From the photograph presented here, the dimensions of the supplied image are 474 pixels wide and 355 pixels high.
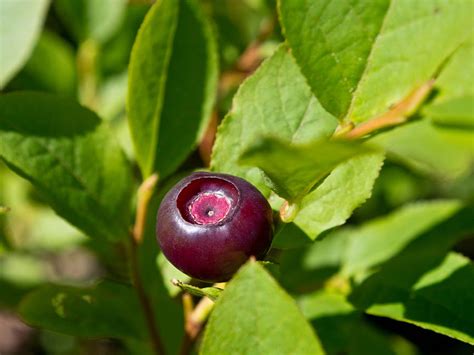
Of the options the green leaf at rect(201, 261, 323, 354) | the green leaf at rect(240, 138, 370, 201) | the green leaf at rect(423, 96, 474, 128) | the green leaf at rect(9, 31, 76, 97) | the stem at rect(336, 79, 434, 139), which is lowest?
the green leaf at rect(423, 96, 474, 128)

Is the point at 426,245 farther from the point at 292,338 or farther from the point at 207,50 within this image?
the point at 292,338

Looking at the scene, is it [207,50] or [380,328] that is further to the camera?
[380,328]

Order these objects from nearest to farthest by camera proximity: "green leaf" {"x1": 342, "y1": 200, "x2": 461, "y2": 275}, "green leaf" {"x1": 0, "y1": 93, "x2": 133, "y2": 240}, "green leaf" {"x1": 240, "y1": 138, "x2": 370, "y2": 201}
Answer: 1. "green leaf" {"x1": 240, "y1": 138, "x2": 370, "y2": 201}
2. "green leaf" {"x1": 0, "y1": 93, "x2": 133, "y2": 240}
3. "green leaf" {"x1": 342, "y1": 200, "x2": 461, "y2": 275}

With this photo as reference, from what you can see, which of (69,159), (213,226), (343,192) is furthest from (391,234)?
(213,226)

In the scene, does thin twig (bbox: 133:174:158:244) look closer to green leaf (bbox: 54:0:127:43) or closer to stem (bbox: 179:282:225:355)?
stem (bbox: 179:282:225:355)

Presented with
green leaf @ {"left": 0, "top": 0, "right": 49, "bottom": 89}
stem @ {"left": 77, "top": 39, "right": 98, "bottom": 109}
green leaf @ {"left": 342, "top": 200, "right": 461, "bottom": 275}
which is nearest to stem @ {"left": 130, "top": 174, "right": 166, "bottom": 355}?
green leaf @ {"left": 0, "top": 0, "right": 49, "bottom": 89}

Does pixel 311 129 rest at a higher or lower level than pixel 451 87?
higher

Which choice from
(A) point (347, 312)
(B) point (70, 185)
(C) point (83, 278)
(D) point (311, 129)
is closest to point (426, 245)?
(A) point (347, 312)

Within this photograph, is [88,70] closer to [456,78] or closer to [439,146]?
[439,146]
